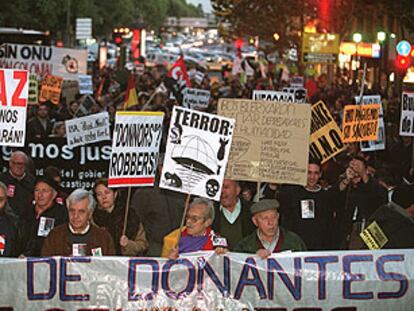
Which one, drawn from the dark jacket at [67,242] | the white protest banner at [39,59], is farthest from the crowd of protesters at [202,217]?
the white protest banner at [39,59]

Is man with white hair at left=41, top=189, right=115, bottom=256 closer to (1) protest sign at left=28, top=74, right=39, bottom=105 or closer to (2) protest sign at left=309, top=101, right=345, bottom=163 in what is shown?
(2) protest sign at left=309, top=101, right=345, bottom=163

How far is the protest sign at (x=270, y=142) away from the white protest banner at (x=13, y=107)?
82.5 inches

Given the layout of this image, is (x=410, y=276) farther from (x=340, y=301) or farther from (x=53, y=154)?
(x=53, y=154)

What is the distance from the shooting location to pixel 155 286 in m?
7.57

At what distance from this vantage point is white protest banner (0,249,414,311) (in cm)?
748

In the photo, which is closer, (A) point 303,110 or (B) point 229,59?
(A) point 303,110

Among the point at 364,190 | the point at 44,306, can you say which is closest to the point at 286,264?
the point at 44,306

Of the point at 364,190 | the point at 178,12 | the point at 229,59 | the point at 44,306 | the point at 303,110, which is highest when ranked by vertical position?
the point at 178,12

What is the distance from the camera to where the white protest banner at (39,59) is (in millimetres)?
19172

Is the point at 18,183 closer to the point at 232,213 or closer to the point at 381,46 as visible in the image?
the point at 232,213

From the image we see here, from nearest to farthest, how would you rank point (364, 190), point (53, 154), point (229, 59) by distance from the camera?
1. point (364, 190)
2. point (53, 154)
3. point (229, 59)

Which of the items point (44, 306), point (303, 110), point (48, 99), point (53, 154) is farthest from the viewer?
point (48, 99)

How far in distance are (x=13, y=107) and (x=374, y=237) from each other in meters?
3.92

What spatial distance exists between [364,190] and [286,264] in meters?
3.01
